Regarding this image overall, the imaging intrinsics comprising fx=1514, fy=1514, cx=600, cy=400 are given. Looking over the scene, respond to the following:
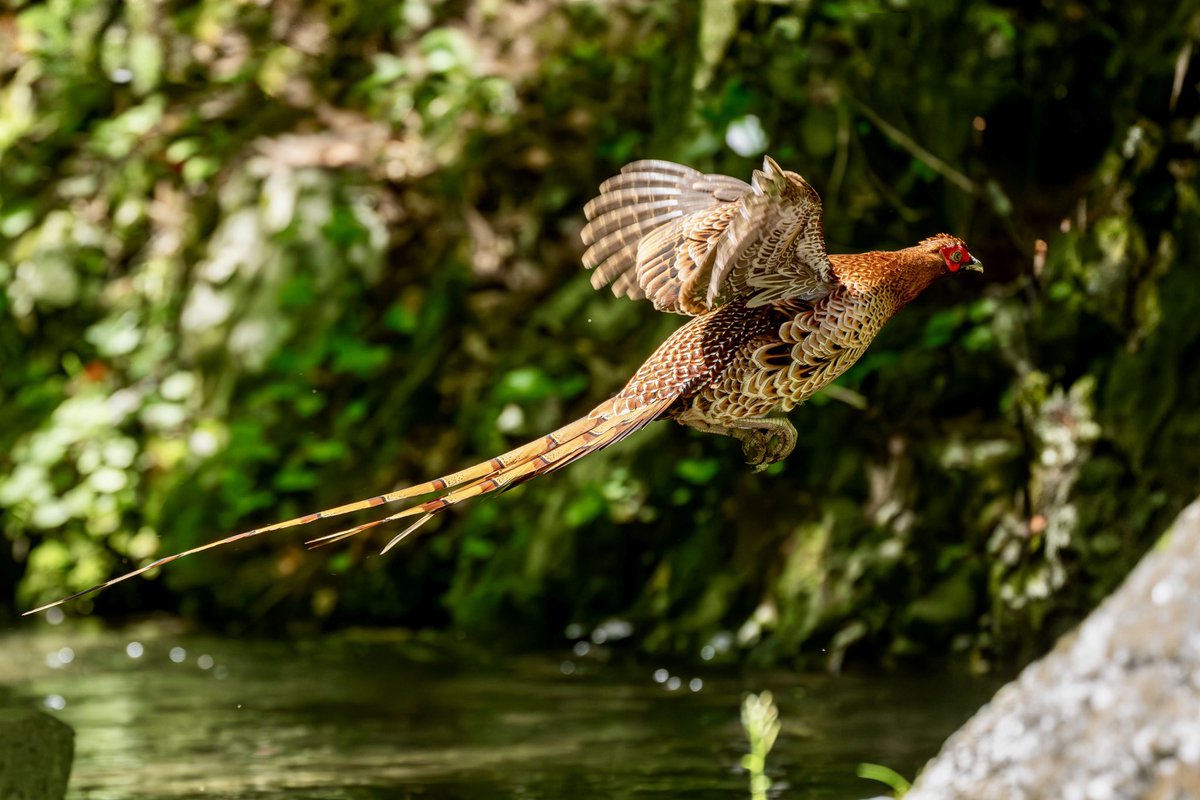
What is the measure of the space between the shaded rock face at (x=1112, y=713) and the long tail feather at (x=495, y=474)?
27.5 inches

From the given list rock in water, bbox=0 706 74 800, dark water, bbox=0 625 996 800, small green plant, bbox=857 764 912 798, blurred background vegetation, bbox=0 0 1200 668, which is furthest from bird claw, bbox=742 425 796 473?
blurred background vegetation, bbox=0 0 1200 668

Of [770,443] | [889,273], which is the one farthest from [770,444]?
[889,273]

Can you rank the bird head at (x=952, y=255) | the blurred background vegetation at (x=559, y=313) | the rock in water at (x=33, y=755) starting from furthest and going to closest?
the blurred background vegetation at (x=559, y=313) → the rock in water at (x=33, y=755) → the bird head at (x=952, y=255)

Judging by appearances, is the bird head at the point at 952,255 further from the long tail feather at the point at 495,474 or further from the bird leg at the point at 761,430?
the long tail feather at the point at 495,474

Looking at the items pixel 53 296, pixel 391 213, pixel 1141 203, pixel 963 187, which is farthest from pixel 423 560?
pixel 1141 203

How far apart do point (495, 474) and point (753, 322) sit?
587 mm

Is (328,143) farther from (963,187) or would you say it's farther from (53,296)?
(963,187)

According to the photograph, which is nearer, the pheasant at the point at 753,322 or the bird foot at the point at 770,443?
the pheasant at the point at 753,322

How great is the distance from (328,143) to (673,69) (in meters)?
1.98

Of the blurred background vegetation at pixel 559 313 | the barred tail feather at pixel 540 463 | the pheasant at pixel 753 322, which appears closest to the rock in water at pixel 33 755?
the pheasant at pixel 753 322

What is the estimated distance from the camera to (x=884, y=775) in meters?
4.15

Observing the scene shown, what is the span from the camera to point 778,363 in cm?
246

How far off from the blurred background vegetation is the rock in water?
2.82 meters

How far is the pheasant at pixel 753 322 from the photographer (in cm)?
226
